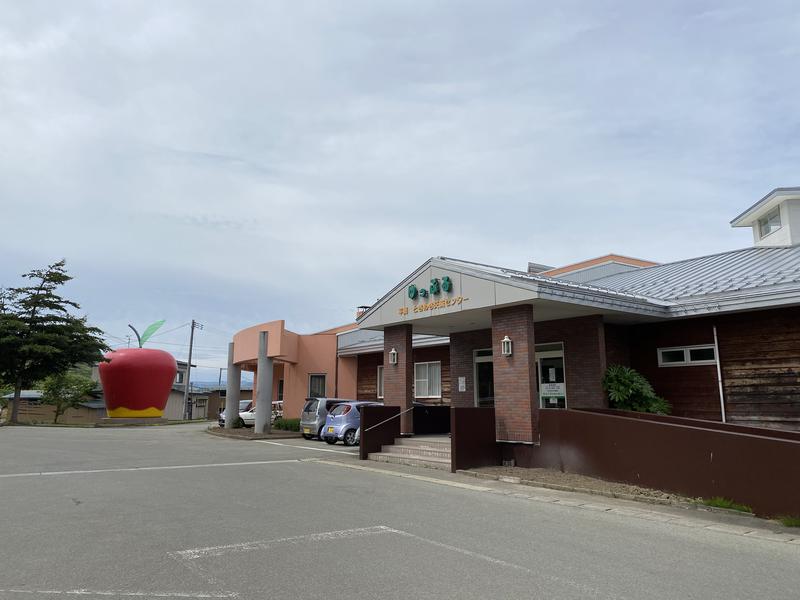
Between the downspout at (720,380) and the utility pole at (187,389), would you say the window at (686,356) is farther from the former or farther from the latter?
the utility pole at (187,389)

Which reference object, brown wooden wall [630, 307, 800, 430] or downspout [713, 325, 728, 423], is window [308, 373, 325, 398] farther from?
downspout [713, 325, 728, 423]

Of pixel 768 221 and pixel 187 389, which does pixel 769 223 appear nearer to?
pixel 768 221

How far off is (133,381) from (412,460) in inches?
1248

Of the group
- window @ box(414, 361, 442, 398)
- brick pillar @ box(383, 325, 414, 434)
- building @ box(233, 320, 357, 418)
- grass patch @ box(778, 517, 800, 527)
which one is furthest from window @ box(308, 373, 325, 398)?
grass patch @ box(778, 517, 800, 527)

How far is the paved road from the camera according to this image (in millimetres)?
5148

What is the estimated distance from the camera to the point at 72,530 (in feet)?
23.8

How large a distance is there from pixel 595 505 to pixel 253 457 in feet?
33.9

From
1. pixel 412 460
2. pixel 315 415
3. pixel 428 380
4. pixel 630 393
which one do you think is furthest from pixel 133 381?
pixel 630 393

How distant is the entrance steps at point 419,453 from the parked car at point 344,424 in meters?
5.09

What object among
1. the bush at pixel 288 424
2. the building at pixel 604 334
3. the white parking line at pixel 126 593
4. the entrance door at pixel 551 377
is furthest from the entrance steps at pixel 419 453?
the bush at pixel 288 424

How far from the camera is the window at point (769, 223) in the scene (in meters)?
21.3

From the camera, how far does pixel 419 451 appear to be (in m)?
15.2

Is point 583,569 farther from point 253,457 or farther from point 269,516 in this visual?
point 253,457

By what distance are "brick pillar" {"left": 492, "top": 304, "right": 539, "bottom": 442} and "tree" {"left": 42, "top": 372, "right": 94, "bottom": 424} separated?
124 feet
